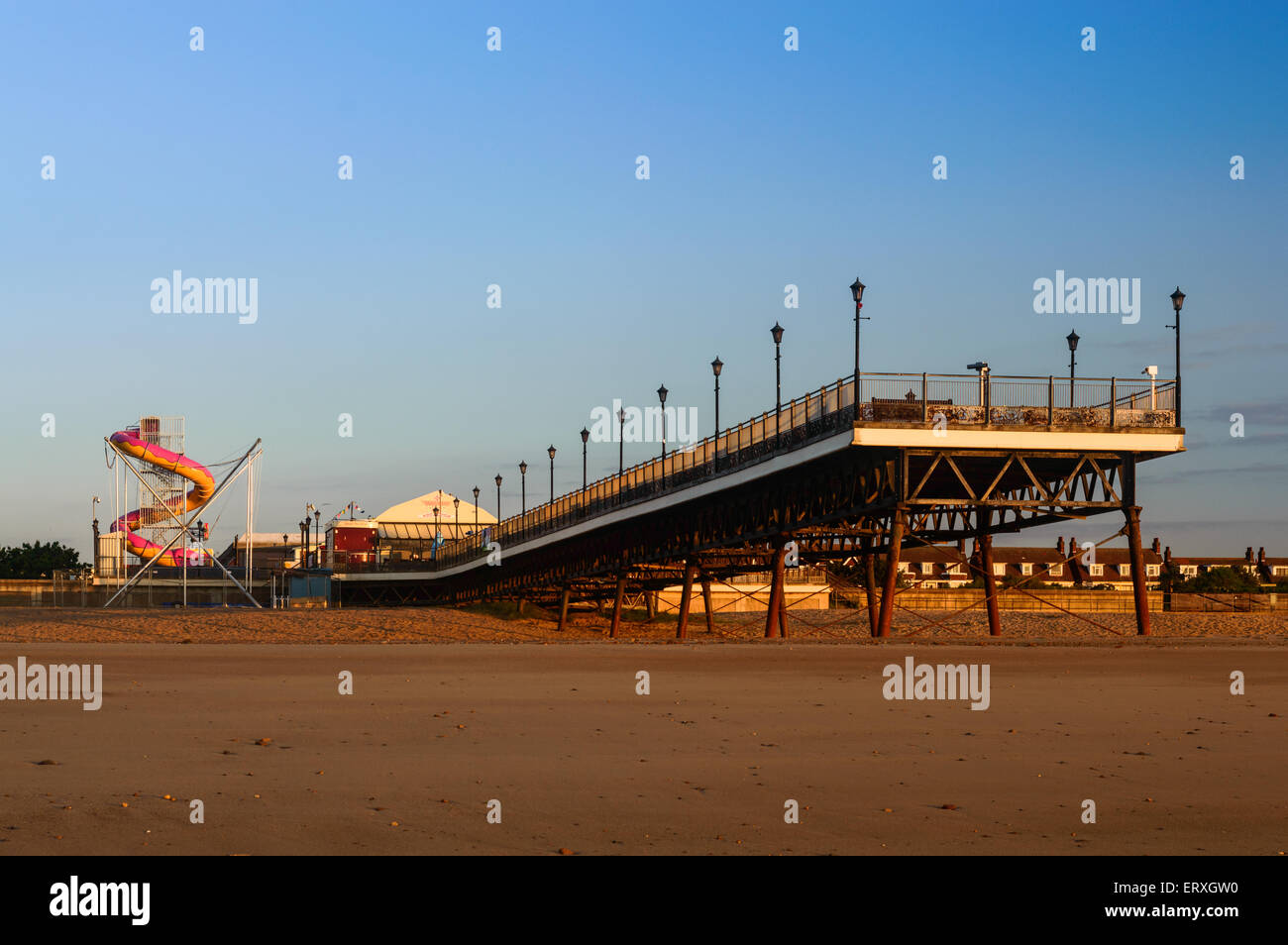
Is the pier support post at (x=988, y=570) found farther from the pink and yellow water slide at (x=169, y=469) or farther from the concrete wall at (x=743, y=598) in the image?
the concrete wall at (x=743, y=598)

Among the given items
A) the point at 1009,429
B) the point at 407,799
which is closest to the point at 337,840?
the point at 407,799

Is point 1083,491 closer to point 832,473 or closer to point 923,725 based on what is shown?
point 832,473

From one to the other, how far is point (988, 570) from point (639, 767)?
122 ft

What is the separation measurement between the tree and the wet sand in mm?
122724

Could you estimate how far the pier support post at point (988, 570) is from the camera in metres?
46.0

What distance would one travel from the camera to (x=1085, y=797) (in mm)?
11008

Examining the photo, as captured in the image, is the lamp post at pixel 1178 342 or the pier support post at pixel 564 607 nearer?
the lamp post at pixel 1178 342

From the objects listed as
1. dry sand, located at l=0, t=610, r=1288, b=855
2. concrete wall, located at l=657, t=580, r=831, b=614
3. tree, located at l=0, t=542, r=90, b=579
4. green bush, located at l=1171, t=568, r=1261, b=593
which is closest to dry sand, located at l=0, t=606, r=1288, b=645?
dry sand, located at l=0, t=610, r=1288, b=855

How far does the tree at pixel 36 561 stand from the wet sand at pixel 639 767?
122724 mm

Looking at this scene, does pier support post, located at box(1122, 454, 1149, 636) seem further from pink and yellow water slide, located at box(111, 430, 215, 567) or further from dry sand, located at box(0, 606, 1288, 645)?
pink and yellow water slide, located at box(111, 430, 215, 567)

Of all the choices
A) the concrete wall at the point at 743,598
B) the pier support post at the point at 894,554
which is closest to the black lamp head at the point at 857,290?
the pier support post at the point at 894,554

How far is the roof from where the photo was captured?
169125 mm

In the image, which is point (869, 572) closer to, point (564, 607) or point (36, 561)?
point (564, 607)

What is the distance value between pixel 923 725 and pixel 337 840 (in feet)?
28.7
